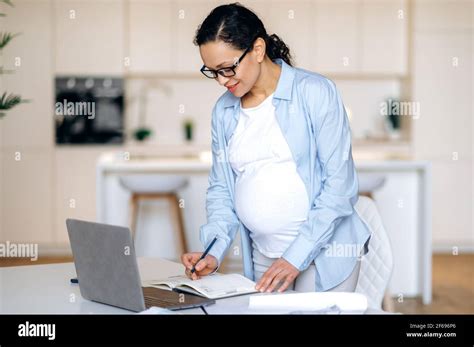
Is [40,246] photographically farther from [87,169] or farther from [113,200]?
[113,200]

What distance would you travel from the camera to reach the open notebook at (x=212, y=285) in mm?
1529

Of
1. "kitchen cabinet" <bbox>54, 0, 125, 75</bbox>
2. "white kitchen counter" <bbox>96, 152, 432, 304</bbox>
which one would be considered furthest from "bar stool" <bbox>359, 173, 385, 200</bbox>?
"kitchen cabinet" <bbox>54, 0, 125, 75</bbox>

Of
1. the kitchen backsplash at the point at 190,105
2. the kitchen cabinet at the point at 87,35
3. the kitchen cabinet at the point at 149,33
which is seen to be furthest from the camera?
the kitchen backsplash at the point at 190,105

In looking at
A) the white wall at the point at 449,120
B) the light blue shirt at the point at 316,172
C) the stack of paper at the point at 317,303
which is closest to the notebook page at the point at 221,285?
the light blue shirt at the point at 316,172

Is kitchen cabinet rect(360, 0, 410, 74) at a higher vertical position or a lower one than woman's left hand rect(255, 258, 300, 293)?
higher

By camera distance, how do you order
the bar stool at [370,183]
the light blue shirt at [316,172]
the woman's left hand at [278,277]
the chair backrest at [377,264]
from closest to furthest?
the woman's left hand at [278,277] < the light blue shirt at [316,172] < the chair backrest at [377,264] < the bar stool at [370,183]

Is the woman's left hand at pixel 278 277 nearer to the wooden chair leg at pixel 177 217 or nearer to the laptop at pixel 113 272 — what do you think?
the laptop at pixel 113 272

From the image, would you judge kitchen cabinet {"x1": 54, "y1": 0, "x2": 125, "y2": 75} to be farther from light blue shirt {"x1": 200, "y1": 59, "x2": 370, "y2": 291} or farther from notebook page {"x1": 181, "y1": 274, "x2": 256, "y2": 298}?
notebook page {"x1": 181, "y1": 274, "x2": 256, "y2": 298}

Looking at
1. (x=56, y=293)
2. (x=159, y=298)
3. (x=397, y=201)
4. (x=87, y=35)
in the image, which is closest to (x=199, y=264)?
(x=159, y=298)

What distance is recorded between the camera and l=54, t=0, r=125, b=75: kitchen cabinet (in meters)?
6.05

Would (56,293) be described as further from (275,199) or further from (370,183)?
(370,183)

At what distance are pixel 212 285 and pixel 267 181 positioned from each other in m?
0.30

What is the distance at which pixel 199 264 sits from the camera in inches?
65.5

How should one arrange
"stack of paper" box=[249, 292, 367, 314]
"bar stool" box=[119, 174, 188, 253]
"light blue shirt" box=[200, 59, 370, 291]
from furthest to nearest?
"bar stool" box=[119, 174, 188, 253]
"light blue shirt" box=[200, 59, 370, 291]
"stack of paper" box=[249, 292, 367, 314]
